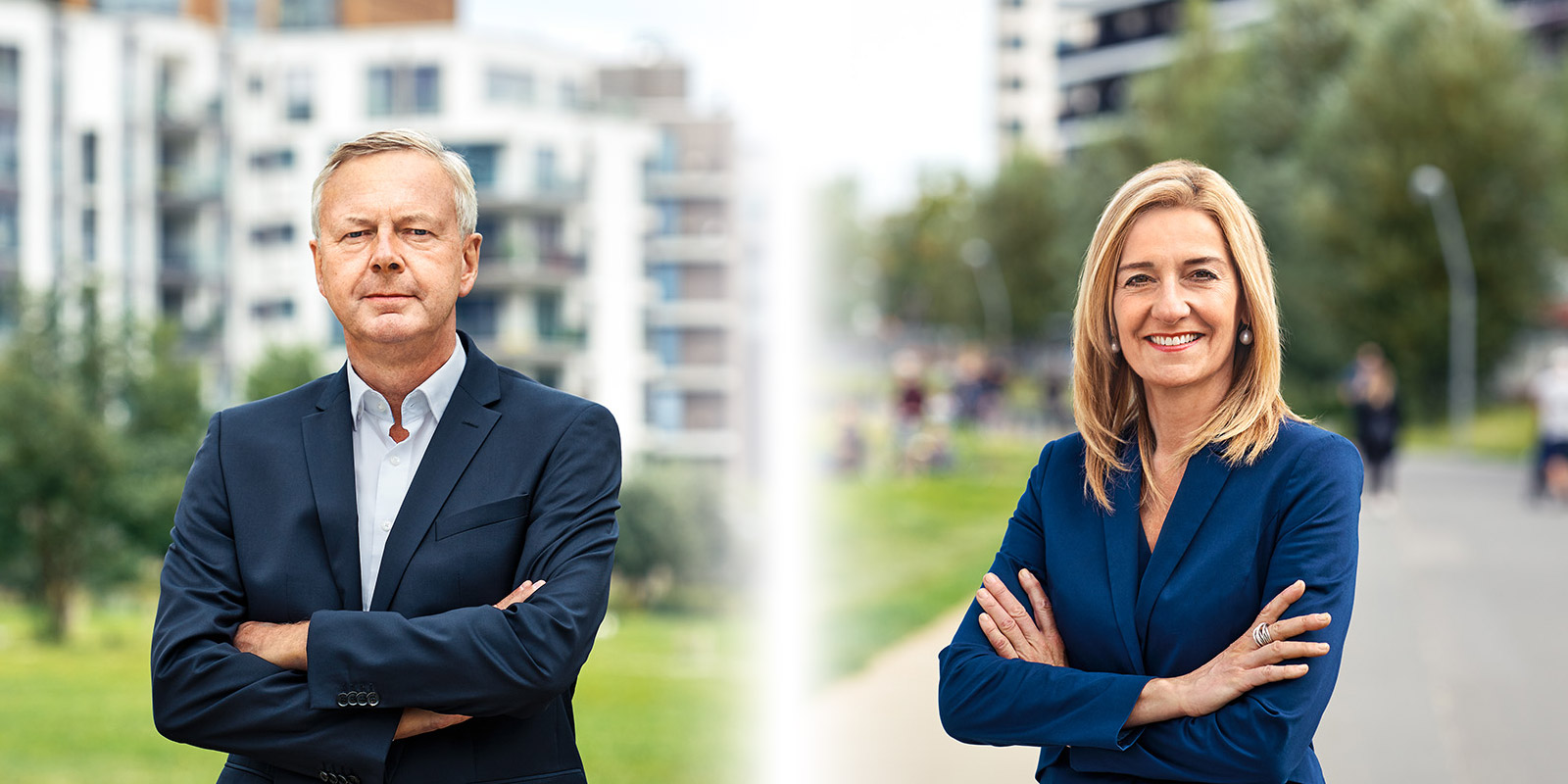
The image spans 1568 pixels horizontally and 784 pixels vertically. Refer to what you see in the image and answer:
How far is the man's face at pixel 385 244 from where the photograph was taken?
2479mm

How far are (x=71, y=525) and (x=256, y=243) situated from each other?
3996cm

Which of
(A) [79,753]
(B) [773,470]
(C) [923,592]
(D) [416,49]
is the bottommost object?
(A) [79,753]

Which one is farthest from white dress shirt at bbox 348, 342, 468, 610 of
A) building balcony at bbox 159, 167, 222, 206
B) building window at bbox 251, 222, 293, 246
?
building window at bbox 251, 222, 293, 246

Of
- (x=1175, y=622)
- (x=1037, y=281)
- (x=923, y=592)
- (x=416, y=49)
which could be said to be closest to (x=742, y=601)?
(x=1037, y=281)

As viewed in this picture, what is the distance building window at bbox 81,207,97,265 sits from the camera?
69.0 m

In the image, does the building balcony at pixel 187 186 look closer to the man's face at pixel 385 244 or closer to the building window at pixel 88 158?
the building window at pixel 88 158

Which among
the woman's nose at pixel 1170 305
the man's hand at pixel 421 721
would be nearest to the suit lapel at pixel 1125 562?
the woman's nose at pixel 1170 305

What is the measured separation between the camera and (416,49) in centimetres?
7756

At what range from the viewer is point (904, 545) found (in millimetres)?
19531

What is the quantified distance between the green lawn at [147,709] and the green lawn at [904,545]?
9.02 ft

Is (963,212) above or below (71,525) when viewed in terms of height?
above

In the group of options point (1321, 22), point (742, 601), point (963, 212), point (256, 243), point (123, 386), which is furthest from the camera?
point (256, 243)

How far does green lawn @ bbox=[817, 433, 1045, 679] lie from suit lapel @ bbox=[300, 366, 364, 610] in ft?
26.8

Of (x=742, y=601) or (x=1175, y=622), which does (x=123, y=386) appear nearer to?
(x=742, y=601)
